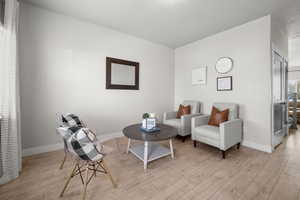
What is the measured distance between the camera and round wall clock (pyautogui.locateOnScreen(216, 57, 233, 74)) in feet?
9.42

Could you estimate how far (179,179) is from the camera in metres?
1.64

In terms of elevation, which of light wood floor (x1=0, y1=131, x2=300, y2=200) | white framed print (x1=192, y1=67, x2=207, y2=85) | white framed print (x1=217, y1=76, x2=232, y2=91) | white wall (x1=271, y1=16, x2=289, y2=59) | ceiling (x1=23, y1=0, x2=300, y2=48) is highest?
ceiling (x1=23, y1=0, x2=300, y2=48)

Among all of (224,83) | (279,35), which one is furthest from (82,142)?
(279,35)

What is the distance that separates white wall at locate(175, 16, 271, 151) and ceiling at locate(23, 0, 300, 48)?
0.23 m

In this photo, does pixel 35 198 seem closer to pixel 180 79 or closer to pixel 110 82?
pixel 110 82

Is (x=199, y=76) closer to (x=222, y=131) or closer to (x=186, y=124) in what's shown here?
(x=186, y=124)

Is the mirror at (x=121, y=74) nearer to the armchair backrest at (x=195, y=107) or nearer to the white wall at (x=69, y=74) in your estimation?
the white wall at (x=69, y=74)

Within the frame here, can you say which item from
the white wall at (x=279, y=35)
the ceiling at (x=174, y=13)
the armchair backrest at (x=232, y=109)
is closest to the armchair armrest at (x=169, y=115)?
the armchair backrest at (x=232, y=109)

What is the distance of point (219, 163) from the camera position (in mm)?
2029

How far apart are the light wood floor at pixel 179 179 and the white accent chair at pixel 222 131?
242mm

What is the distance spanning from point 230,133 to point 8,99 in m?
3.35

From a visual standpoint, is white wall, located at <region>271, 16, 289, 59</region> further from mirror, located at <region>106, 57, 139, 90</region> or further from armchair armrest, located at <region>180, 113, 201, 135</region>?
mirror, located at <region>106, 57, 139, 90</region>

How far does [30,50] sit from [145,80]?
7.93ft

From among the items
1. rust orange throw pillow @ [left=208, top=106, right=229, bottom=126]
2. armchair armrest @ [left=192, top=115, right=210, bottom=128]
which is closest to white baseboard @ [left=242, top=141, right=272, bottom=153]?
rust orange throw pillow @ [left=208, top=106, right=229, bottom=126]
